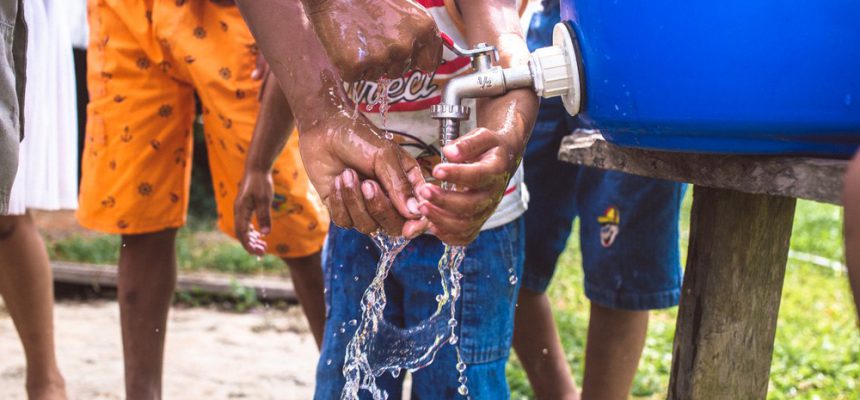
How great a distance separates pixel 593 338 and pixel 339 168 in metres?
1.27

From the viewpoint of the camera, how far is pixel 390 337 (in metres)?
1.86

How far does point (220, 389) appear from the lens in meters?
3.03

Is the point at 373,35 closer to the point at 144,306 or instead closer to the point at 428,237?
the point at 428,237

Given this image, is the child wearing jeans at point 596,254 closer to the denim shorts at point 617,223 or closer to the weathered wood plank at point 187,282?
the denim shorts at point 617,223

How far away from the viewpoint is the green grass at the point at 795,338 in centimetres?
307

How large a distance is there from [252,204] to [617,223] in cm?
92

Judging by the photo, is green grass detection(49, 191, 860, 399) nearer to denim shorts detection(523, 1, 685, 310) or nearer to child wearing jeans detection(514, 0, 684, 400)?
child wearing jeans detection(514, 0, 684, 400)

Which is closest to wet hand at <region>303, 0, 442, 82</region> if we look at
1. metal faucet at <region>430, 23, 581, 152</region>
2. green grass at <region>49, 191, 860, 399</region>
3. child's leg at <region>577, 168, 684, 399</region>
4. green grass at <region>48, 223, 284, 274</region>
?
metal faucet at <region>430, 23, 581, 152</region>

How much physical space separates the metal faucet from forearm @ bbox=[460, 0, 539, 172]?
0.02 metres

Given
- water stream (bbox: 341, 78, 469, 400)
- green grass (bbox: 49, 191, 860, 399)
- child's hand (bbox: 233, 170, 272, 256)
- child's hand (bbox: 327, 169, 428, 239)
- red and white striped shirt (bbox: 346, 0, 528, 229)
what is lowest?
green grass (bbox: 49, 191, 860, 399)

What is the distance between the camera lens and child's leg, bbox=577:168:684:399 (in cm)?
233

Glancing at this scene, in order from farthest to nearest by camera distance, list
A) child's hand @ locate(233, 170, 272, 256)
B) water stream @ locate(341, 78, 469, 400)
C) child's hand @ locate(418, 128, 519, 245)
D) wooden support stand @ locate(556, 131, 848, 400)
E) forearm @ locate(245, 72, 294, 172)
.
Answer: child's hand @ locate(233, 170, 272, 256) < forearm @ locate(245, 72, 294, 172) < water stream @ locate(341, 78, 469, 400) < wooden support stand @ locate(556, 131, 848, 400) < child's hand @ locate(418, 128, 519, 245)

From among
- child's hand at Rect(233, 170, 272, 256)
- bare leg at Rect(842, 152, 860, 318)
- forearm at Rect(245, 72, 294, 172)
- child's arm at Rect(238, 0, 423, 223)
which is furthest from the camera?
child's hand at Rect(233, 170, 272, 256)

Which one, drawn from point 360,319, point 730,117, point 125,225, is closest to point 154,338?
point 125,225
